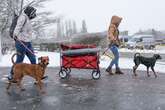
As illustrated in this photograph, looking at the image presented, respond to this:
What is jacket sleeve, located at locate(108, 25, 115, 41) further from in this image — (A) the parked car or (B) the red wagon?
(A) the parked car

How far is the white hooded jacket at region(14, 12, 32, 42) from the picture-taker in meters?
10.2

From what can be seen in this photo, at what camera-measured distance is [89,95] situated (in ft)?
29.0

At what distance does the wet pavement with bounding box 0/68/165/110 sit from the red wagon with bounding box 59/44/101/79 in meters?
0.29

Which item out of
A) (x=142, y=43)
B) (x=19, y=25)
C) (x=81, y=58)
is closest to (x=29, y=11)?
(x=19, y=25)

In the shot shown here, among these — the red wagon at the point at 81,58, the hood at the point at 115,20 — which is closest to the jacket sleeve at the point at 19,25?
the red wagon at the point at 81,58

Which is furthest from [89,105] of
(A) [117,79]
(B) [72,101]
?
(A) [117,79]

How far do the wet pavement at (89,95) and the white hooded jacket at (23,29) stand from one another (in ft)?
3.70

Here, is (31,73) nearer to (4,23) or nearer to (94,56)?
(94,56)

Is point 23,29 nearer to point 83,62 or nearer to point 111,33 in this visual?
point 83,62

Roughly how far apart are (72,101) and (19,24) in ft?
9.51

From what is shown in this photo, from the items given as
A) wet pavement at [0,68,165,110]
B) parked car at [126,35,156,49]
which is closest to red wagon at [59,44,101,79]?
wet pavement at [0,68,165,110]

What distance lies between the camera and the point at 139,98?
849cm

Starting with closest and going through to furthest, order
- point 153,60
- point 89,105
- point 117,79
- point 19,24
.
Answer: point 89,105
point 19,24
point 117,79
point 153,60

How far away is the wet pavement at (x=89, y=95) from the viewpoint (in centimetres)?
772
